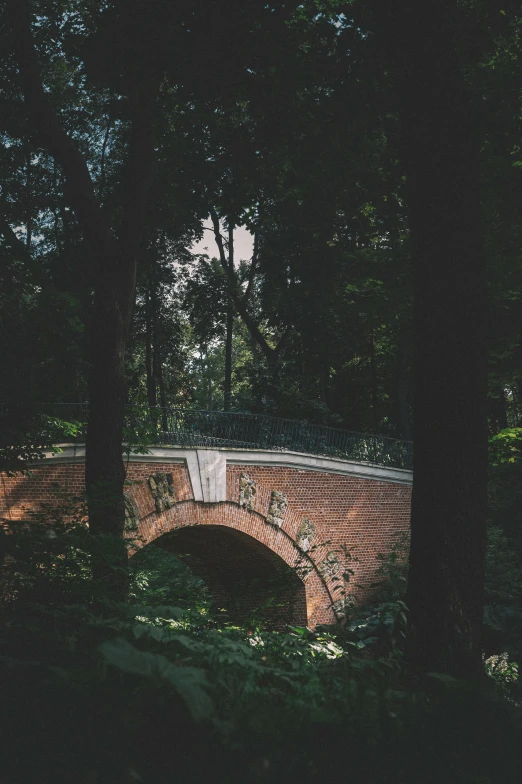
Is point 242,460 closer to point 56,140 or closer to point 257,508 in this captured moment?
point 257,508

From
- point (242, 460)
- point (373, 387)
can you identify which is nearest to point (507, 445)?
point (242, 460)

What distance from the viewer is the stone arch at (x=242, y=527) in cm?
1370

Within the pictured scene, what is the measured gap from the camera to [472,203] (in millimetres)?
4332

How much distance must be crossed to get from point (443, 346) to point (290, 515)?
1230 centimetres

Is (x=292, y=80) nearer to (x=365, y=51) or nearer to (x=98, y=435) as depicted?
(x=365, y=51)

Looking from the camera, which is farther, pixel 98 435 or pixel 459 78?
pixel 98 435

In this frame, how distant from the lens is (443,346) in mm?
4203

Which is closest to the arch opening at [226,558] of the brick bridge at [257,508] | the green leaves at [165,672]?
the brick bridge at [257,508]

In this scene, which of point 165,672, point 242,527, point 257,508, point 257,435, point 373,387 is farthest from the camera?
point 373,387

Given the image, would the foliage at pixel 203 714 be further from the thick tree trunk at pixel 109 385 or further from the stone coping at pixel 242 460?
the stone coping at pixel 242 460

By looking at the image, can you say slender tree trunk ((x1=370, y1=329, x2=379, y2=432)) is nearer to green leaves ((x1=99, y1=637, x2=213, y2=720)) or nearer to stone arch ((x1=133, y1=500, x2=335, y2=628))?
stone arch ((x1=133, y1=500, x2=335, y2=628))

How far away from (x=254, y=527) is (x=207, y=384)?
142 ft

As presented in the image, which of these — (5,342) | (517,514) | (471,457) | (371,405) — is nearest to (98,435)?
(5,342)

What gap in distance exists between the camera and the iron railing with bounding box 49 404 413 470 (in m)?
13.7
